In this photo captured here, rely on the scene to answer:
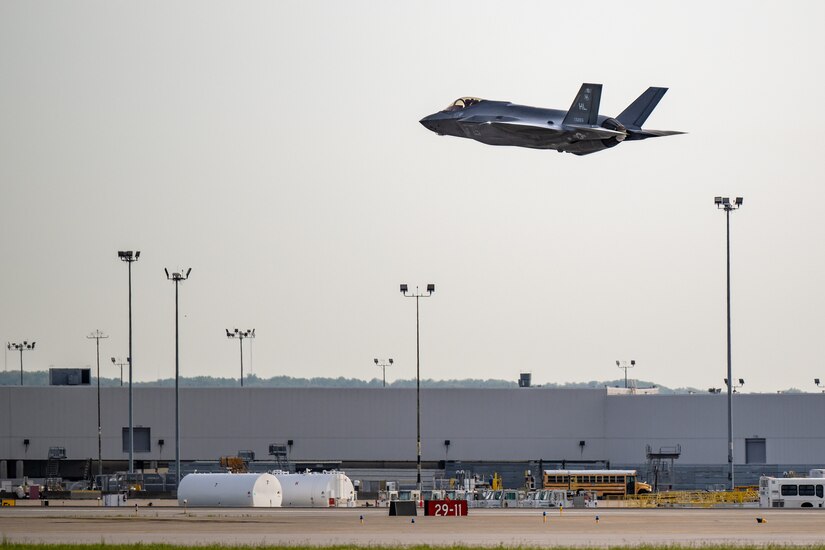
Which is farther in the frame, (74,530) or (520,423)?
(520,423)

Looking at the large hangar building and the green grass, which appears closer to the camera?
the green grass

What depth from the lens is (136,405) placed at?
500ft

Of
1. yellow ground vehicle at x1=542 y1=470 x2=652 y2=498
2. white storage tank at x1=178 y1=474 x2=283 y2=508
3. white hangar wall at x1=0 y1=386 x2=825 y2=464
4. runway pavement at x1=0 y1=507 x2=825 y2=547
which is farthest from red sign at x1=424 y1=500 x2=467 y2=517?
white hangar wall at x1=0 y1=386 x2=825 y2=464

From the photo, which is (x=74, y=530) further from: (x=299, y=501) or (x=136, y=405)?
(x=136, y=405)

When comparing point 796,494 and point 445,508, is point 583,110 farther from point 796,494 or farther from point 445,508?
point 796,494

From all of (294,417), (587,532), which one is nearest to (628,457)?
(294,417)

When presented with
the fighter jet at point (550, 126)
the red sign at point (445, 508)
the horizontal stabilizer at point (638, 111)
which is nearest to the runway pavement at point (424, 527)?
the red sign at point (445, 508)

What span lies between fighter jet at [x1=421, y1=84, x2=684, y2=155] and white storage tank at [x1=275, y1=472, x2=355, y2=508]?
98.6 feet

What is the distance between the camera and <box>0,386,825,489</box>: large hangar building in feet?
467

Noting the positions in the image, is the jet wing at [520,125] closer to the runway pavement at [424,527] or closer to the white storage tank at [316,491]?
the runway pavement at [424,527]

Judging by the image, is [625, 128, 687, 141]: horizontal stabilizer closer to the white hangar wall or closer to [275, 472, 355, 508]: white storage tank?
[275, 472, 355, 508]: white storage tank

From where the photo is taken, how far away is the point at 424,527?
7419 centimetres

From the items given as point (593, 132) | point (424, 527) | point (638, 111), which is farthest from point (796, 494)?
point (424, 527)

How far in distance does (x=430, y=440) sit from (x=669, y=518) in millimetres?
68175
